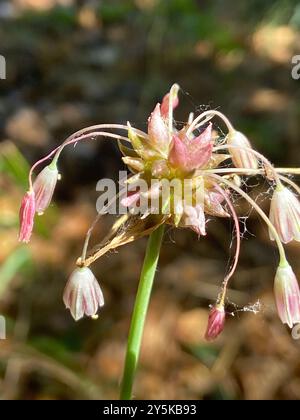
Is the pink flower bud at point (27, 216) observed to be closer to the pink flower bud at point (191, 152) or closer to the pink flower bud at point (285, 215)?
the pink flower bud at point (191, 152)

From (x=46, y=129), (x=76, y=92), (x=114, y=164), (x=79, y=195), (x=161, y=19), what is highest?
(x=161, y=19)

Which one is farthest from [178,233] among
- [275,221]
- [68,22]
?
[68,22]

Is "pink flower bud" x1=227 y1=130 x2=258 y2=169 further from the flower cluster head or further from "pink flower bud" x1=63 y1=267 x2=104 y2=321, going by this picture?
"pink flower bud" x1=63 y1=267 x2=104 y2=321

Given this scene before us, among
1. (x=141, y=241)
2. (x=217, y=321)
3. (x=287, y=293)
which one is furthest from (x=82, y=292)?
(x=141, y=241)

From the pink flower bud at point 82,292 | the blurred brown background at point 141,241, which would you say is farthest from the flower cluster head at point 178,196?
the blurred brown background at point 141,241

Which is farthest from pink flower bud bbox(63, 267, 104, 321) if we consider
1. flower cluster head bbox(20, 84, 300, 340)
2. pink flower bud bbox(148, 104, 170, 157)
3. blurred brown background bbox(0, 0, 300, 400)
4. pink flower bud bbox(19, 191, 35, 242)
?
blurred brown background bbox(0, 0, 300, 400)

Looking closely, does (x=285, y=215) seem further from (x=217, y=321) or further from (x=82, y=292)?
(x=82, y=292)

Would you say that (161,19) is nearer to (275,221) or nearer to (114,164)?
(114,164)
